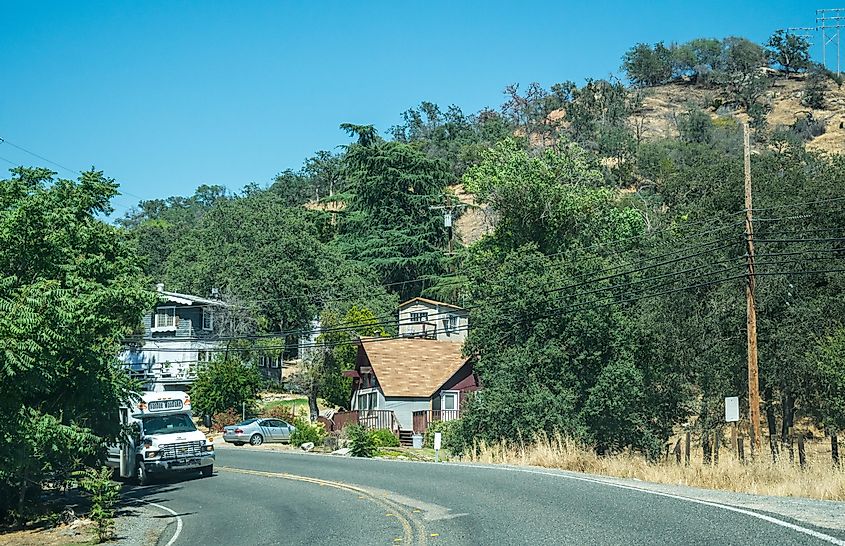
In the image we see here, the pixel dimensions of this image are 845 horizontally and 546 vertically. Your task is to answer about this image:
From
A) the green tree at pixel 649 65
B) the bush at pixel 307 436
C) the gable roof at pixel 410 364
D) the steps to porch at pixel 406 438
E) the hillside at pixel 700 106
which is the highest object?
the green tree at pixel 649 65

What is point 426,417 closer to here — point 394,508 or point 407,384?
point 407,384

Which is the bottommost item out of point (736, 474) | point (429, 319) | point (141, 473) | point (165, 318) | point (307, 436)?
point (307, 436)

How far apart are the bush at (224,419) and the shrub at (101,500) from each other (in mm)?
34836

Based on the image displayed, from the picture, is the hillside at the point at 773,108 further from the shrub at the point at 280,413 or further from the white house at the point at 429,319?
the shrub at the point at 280,413

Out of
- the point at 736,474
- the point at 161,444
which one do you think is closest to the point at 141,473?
the point at 161,444

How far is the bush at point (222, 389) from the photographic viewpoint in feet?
186

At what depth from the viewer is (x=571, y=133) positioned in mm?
121812

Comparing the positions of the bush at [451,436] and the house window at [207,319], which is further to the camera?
the house window at [207,319]

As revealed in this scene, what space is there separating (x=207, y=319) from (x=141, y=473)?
42.8 metres

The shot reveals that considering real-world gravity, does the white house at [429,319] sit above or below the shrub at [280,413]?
above

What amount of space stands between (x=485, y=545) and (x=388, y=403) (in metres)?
42.1

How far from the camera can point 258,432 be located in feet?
162

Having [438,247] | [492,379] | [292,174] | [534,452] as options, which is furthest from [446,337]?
[292,174]

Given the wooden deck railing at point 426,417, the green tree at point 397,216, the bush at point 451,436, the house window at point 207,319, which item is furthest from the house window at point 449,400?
the green tree at point 397,216
